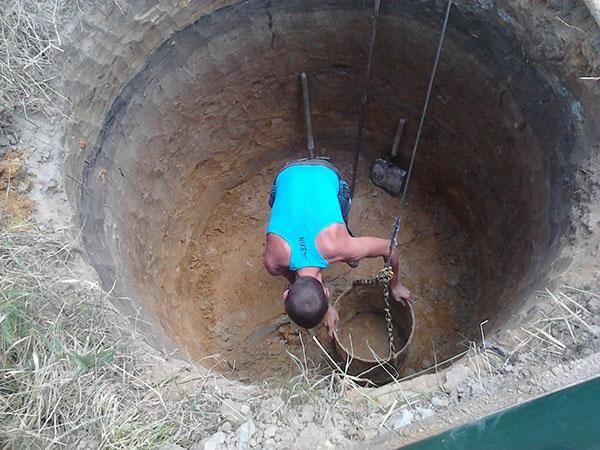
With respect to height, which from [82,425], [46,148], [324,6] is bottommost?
[82,425]

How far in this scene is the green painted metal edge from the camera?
5.39 ft

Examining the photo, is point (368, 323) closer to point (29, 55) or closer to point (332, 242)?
point (332, 242)

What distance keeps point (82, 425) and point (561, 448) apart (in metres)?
1.60

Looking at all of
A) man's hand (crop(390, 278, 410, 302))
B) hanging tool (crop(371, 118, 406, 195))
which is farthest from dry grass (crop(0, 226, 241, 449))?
hanging tool (crop(371, 118, 406, 195))

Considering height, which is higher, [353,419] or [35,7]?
[35,7]

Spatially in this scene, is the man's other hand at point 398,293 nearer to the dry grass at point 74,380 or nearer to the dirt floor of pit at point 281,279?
the dirt floor of pit at point 281,279

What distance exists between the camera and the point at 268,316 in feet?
12.0

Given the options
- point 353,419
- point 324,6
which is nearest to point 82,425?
point 353,419

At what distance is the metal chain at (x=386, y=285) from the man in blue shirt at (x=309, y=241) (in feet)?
0.44

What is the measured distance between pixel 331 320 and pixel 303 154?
1.65 metres

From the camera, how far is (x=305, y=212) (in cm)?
291

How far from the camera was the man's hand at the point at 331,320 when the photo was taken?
2.95 m

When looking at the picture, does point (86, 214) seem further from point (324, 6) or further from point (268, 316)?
point (324, 6)

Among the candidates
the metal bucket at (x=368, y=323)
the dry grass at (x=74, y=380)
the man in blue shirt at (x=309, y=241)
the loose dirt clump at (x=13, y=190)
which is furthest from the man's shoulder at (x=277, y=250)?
the loose dirt clump at (x=13, y=190)
